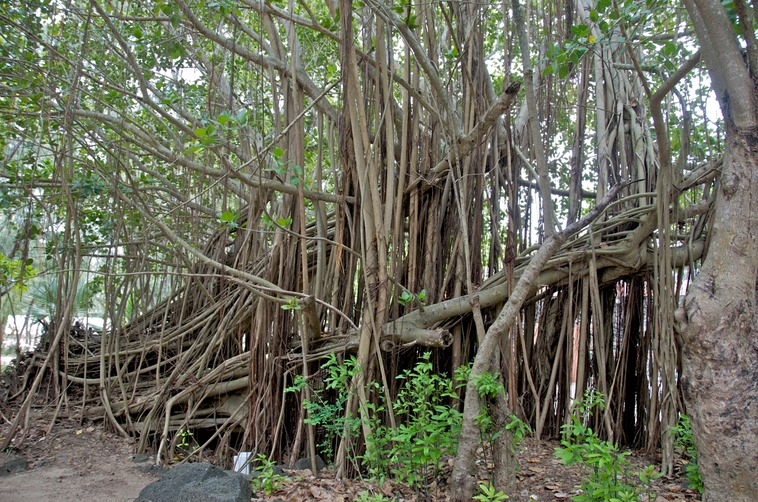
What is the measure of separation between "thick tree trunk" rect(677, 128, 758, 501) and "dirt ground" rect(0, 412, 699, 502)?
716mm

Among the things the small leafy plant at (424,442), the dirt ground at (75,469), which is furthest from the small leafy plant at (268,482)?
the dirt ground at (75,469)

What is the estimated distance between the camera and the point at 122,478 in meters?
3.68

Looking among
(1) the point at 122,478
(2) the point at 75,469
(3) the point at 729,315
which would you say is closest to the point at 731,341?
(3) the point at 729,315

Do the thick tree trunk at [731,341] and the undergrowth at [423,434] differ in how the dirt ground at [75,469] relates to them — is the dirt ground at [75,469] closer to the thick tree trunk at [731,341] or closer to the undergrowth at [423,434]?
the undergrowth at [423,434]

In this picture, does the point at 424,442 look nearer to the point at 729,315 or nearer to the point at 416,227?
the point at 729,315

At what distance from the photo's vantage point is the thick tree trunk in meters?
1.95

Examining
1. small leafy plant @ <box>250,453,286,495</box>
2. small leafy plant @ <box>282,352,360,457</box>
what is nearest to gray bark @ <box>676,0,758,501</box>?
small leafy plant @ <box>282,352,360,457</box>

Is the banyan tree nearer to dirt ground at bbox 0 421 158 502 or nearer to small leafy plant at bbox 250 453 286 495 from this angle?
dirt ground at bbox 0 421 158 502

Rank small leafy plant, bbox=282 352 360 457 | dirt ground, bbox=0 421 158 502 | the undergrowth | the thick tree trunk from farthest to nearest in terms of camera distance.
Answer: dirt ground, bbox=0 421 158 502 < small leafy plant, bbox=282 352 360 457 < the undergrowth < the thick tree trunk

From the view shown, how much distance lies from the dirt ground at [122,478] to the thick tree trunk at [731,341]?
2.35 feet

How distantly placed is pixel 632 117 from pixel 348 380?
2.61 meters

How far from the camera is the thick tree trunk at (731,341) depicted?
6.40 ft

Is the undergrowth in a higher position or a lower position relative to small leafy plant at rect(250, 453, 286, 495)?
higher

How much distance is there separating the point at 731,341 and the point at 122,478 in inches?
131
